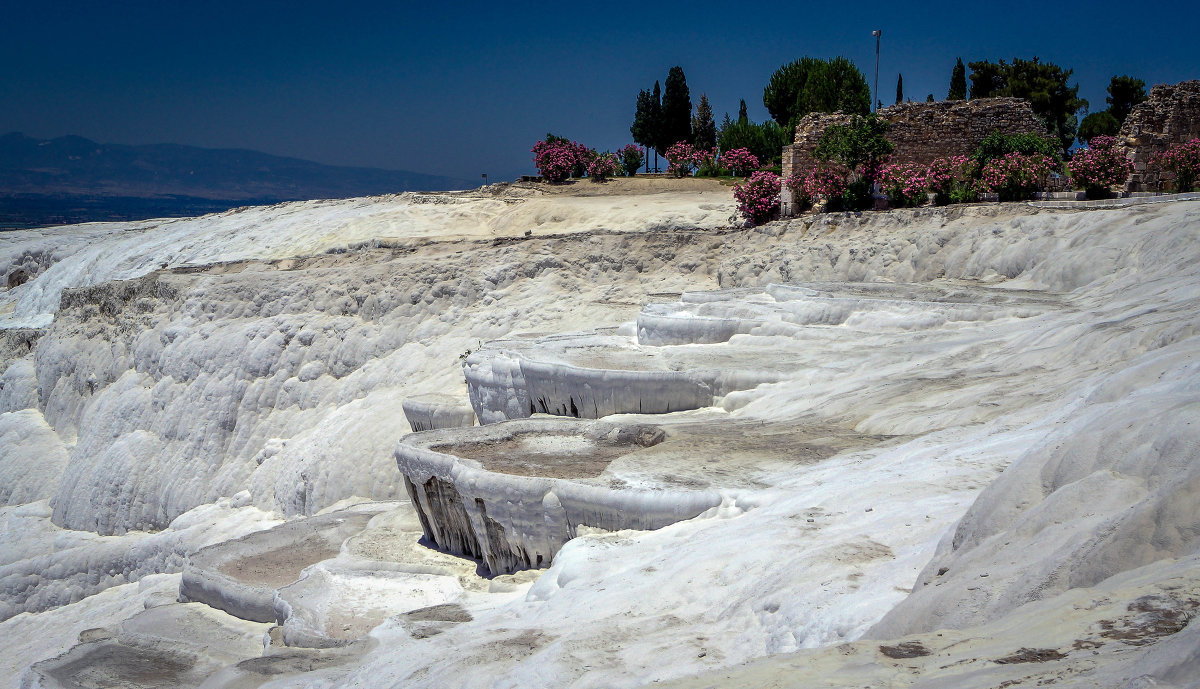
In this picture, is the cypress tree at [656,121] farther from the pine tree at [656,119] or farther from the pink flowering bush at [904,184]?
the pink flowering bush at [904,184]

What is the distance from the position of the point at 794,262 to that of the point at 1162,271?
5.50m

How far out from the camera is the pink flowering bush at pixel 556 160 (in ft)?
87.2

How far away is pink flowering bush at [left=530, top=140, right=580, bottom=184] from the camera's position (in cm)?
2657

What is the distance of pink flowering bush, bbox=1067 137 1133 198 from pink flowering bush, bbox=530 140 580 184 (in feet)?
48.4

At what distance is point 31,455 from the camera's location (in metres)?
17.1

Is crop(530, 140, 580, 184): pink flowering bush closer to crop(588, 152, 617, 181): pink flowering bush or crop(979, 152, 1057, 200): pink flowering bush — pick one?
crop(588, 152, 617, 181): pink flowering bush

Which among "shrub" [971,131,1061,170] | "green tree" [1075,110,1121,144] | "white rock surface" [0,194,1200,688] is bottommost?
"white rock surface" [0,194,1200,688]

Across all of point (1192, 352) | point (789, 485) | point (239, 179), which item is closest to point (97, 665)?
point (789, 485)

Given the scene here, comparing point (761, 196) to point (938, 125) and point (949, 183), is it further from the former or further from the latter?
point (938, 125)

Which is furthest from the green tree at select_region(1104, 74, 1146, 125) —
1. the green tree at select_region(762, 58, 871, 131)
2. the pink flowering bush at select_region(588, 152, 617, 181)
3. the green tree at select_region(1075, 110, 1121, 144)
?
the pink flowering bush at select_region(588, 152, 617, 181)

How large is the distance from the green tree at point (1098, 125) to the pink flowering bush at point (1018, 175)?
2361 centimetres

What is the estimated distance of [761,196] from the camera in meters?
16.6

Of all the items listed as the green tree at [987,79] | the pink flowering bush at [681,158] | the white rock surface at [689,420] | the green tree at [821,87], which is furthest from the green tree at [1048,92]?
the white rock surface at [689,420]

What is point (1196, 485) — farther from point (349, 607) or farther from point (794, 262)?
point (794, 262)
